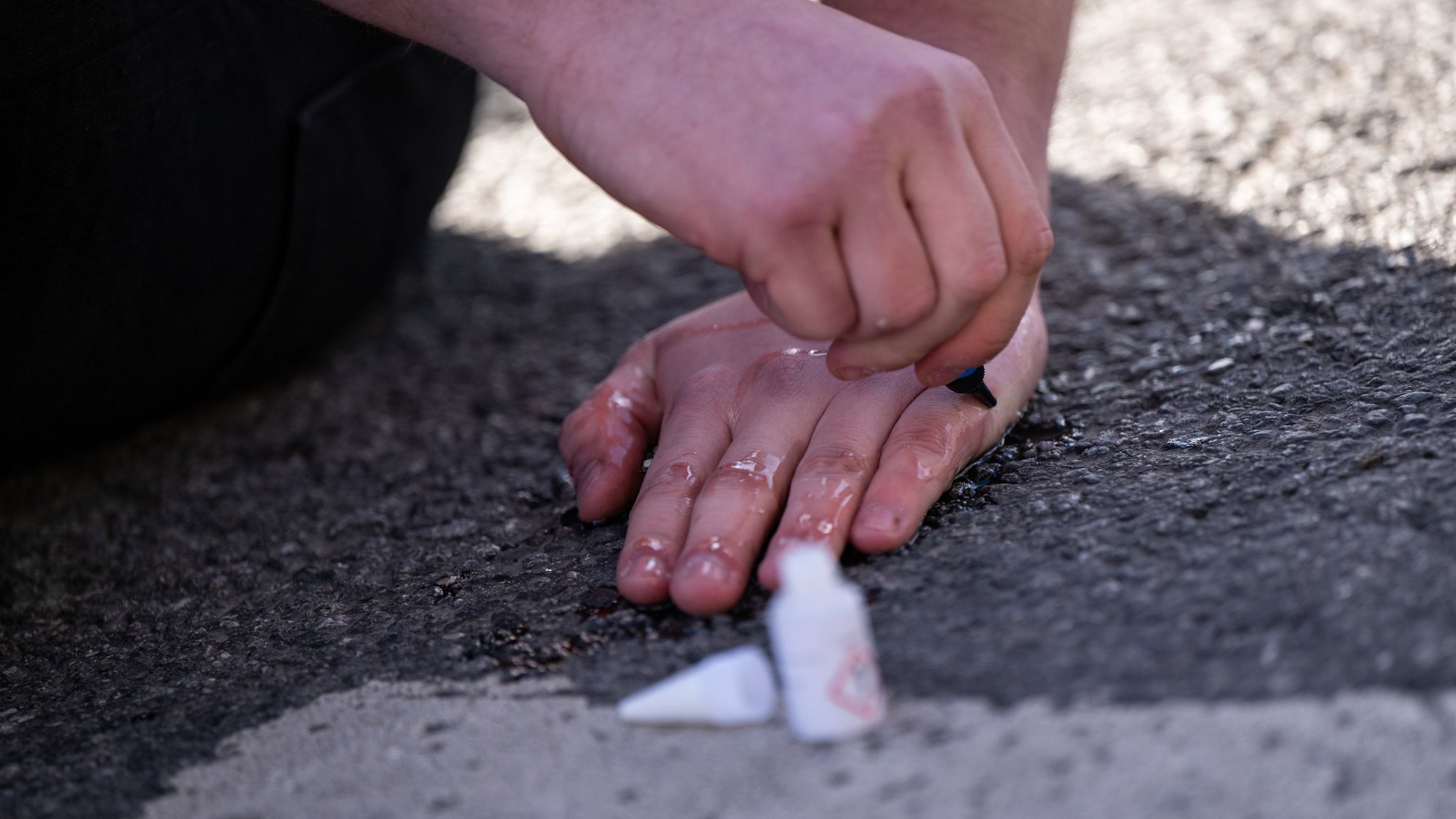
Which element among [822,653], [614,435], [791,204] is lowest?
[614,435]

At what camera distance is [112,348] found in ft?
4.23

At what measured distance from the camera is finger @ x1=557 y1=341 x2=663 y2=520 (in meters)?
1.17

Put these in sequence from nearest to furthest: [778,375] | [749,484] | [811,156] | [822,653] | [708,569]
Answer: [822,653] → [811,156] → [708,569] → [749,484] → [778,375]

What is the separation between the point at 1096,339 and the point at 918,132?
62 cm

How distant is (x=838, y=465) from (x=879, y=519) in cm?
9

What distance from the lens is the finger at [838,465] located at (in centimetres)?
98

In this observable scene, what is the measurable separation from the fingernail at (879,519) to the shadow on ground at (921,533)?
28 millimetres

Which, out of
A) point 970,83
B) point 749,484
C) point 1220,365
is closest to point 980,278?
point 970,83

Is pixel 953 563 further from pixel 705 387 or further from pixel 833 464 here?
pixel 705 387

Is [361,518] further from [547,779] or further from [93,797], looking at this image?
[547,779]

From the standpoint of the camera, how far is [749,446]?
1112 millimetres

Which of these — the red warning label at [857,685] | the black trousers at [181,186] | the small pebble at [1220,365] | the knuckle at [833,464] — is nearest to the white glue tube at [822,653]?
the red warning label at [857,685]

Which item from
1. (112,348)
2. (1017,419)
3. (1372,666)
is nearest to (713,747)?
(1372,666)

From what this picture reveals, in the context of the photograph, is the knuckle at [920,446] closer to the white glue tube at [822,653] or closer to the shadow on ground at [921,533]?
the shadow on ground at [921,533]
